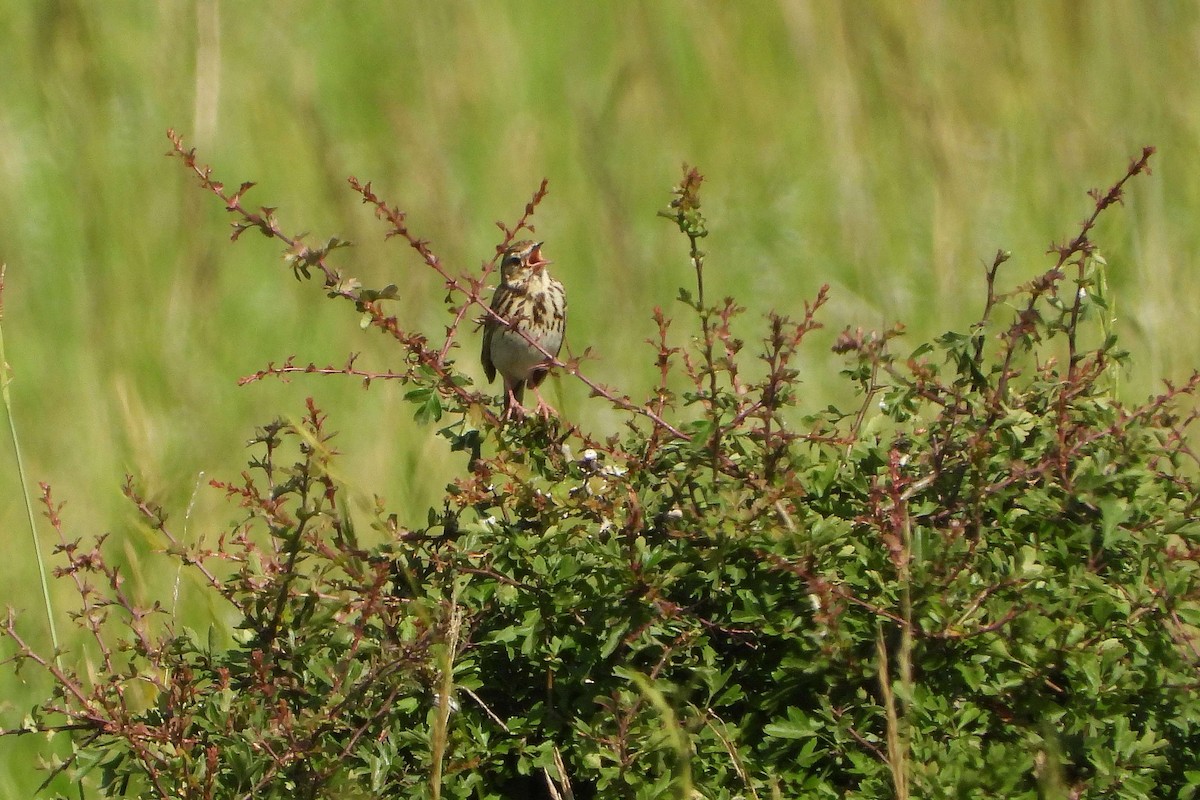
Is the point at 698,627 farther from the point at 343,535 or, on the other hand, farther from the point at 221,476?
the point at 221,476

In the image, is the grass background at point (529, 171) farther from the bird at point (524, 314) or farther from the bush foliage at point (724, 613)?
the bush foliage at point (724, 613)

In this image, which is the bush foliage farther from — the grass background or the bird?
the grass background

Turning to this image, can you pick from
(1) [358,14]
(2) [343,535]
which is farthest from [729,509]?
(1) [358,14]

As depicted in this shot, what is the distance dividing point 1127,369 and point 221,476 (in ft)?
9.98

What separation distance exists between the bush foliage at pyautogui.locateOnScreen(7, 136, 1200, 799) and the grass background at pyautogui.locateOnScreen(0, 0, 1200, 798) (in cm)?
244

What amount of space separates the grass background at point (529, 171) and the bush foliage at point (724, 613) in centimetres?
244

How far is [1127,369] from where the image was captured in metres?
3.02

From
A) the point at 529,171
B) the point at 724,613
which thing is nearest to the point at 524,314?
the point at 529,171

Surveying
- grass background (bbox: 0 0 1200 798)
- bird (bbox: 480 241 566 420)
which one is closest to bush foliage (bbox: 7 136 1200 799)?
bird (bbox: 480 241 566 420)

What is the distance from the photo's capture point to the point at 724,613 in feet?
9.22

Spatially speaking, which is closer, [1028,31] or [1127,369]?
[1127,369]

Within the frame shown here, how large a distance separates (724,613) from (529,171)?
4.65 m

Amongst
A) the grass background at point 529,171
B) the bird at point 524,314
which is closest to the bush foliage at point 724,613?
the bird at point 524,314

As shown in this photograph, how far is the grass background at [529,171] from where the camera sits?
19.5 ft
